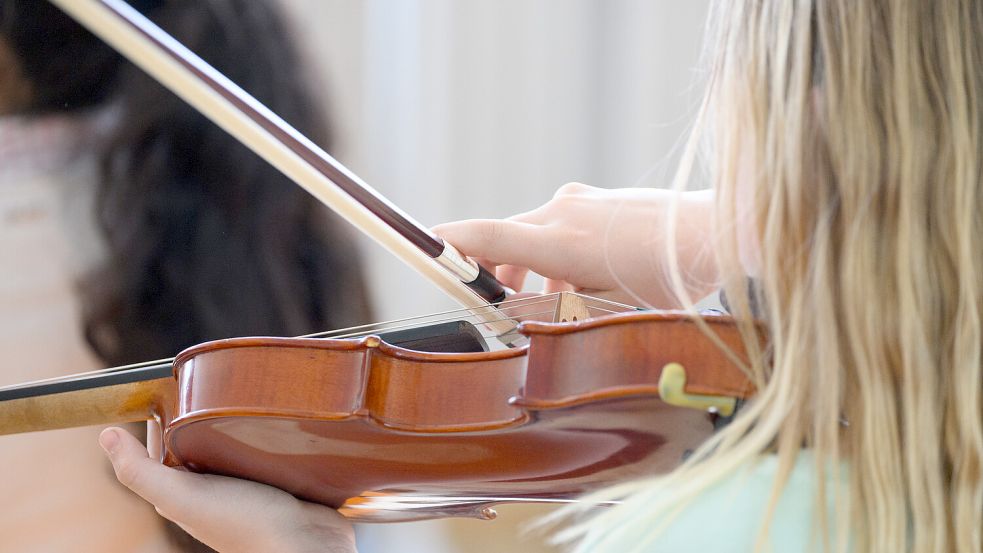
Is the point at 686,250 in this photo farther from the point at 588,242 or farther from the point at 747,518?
the point at 747,518

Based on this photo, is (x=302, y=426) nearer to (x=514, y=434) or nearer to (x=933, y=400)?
(x=514, y=434)

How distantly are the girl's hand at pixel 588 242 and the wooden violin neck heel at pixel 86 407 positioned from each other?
12.0 inches

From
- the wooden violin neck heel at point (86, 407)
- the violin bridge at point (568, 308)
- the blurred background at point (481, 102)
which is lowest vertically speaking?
the wooden violin neck heel at point (86, 407)

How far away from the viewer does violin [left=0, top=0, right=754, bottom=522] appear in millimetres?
589

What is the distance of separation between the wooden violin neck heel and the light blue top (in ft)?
1.36

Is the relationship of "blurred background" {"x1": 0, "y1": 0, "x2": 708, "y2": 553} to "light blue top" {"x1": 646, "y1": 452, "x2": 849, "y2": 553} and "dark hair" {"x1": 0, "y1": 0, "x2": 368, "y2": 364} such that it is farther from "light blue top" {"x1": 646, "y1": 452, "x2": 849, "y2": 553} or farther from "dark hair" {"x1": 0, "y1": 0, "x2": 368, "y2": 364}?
"light blue top" {"x1": 646, "y1": 452, "x2": 849, "y2": 553}

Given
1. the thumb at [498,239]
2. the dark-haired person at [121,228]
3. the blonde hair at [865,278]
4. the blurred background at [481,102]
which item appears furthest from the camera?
the blurred background at [481,102]

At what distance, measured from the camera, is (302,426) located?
0.67 m

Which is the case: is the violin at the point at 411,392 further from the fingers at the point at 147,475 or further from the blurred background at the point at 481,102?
the blurred background at the point at 481,102

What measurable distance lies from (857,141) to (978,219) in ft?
0.28

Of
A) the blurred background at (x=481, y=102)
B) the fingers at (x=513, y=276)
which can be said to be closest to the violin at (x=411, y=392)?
the fingers at (x=513, y=276)

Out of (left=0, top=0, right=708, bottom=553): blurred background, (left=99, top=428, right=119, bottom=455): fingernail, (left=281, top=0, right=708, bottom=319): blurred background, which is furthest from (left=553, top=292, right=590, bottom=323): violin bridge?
(left=281, top=0, right=708, bottom=319): blurred background

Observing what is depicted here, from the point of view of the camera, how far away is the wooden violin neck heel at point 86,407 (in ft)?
2.50

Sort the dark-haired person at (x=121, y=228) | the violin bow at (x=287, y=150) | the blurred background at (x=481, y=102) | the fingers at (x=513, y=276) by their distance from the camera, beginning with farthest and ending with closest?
the blurred background at (x=481, y=102) < the dark-haired person at (x=121, y=228) < the fingers at (x=513, y=276) < the violin bow at (x=287, y=150)
